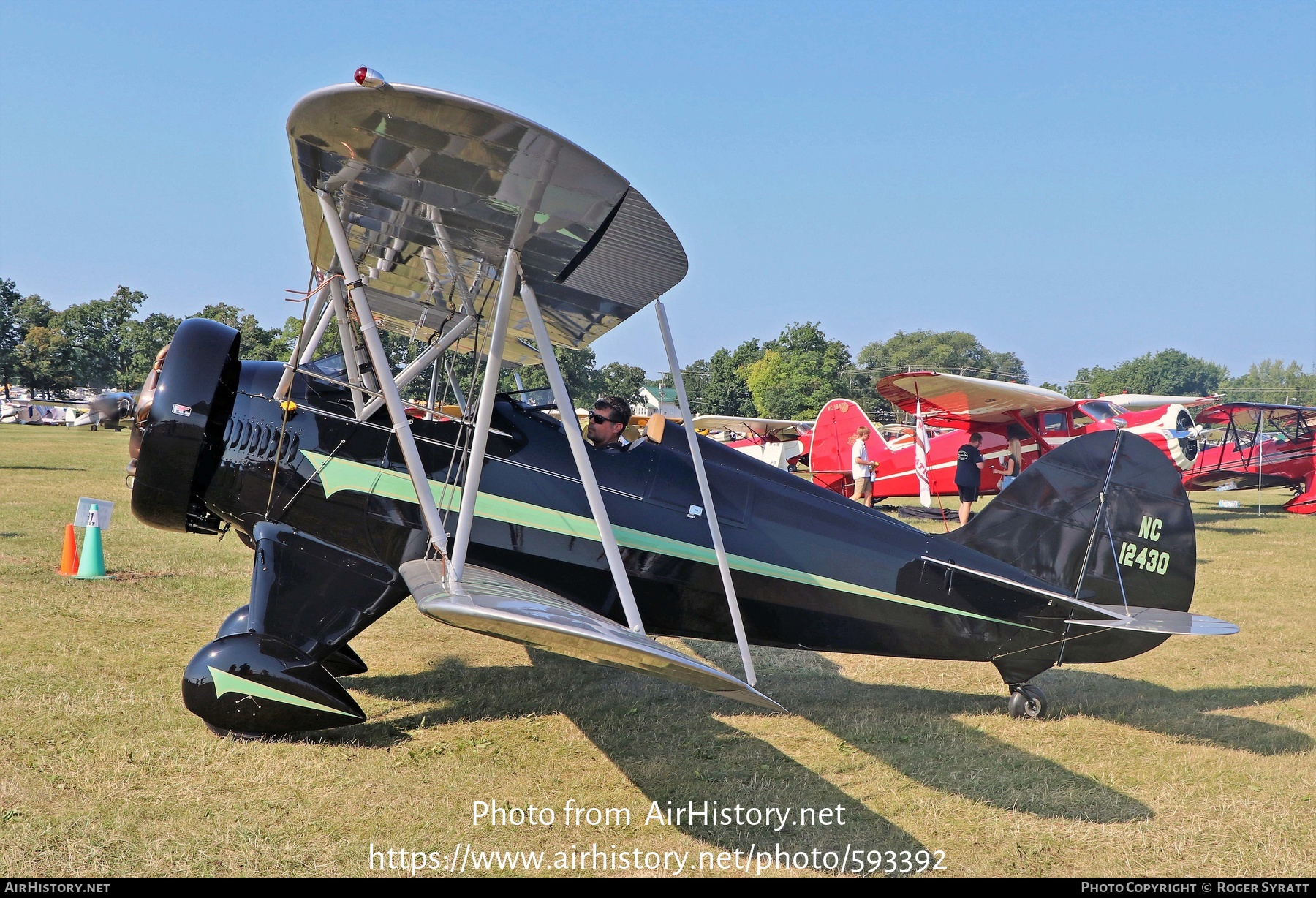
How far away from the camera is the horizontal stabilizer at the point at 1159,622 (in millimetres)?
4551

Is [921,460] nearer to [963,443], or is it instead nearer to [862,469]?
[963,443]

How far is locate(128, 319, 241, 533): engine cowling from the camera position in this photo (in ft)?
15.8

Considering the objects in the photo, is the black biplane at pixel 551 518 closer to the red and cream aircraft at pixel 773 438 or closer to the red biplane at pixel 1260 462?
the red and cream aircraft at pixel 773 438

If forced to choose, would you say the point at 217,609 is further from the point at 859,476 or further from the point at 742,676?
the point at 859,476

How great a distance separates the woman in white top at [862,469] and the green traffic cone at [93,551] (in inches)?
502

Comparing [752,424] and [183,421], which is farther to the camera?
[752,424]

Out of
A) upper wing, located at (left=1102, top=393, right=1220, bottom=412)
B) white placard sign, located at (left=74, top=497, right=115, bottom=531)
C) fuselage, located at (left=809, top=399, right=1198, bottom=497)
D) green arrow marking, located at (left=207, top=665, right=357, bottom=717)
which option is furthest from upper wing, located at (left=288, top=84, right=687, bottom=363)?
upper wing, located at (left=1102, top=393, right=1220, bottom=412)

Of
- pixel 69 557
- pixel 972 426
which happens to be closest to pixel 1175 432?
pixel 972 426

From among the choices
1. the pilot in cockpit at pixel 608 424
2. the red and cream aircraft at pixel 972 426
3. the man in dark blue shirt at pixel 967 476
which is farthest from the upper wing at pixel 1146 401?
the pilot in cockpit at pixel 608 424

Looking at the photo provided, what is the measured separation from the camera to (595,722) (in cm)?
530

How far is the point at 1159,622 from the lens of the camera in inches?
190

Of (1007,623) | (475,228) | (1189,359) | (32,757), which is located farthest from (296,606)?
(1189,359)

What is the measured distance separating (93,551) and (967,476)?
12.6 m

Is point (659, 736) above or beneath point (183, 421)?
beneath
